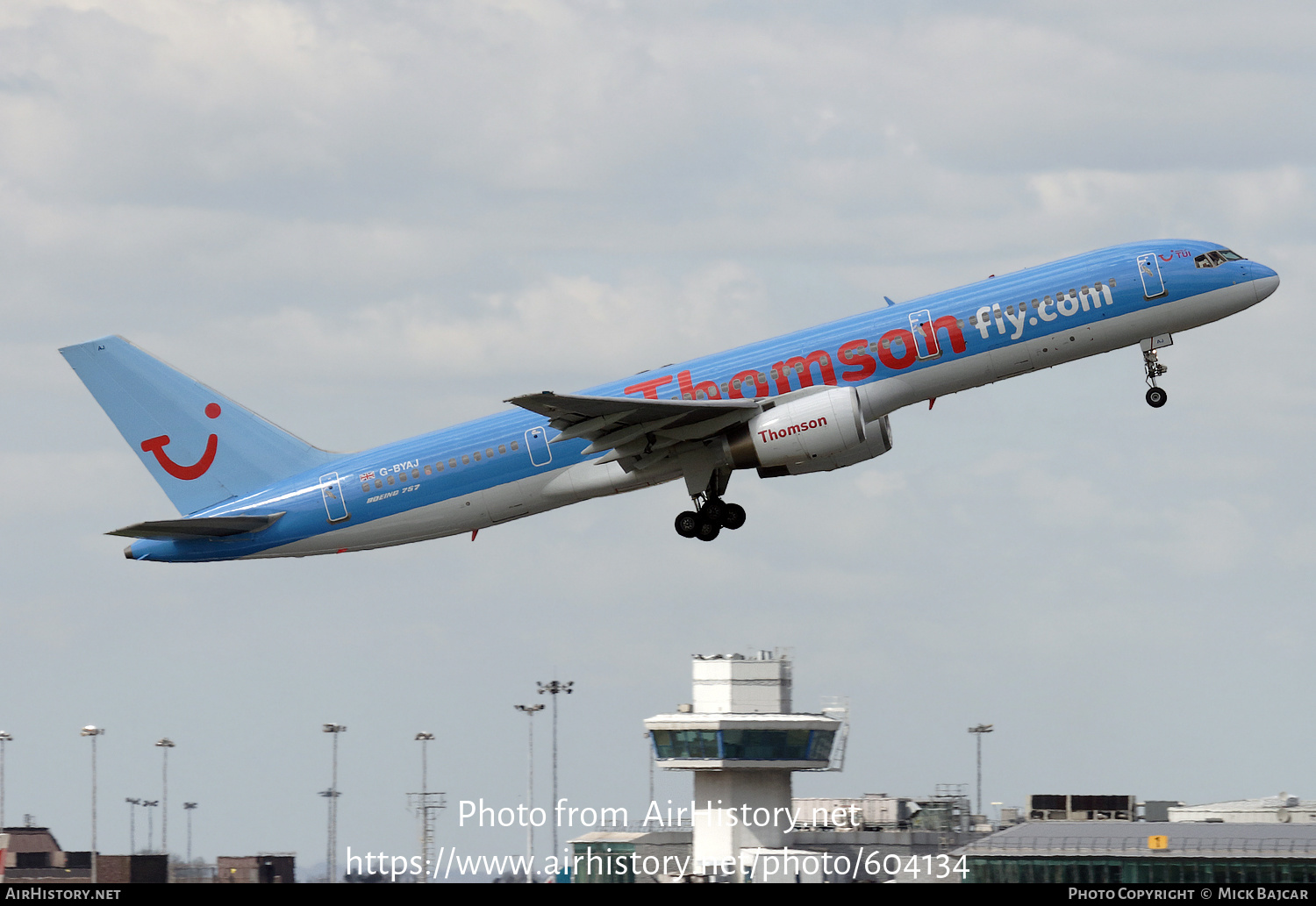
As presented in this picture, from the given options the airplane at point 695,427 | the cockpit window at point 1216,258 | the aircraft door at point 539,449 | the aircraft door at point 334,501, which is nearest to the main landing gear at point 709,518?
the airplane at point 695,427

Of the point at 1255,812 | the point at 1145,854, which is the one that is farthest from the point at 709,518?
the point at 1255,812

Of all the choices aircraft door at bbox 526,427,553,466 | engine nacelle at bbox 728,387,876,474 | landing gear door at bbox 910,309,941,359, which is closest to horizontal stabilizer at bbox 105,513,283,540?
aircraft door at bbox 526,427,553,466

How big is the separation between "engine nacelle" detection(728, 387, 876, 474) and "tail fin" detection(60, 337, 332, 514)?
51.5 feet

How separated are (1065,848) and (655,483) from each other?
A: 884 inches

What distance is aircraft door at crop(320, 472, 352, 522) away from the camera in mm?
53812

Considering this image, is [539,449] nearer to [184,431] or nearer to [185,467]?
[185,467]

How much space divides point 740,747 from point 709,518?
69.5 feet

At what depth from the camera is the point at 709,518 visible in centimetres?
5281

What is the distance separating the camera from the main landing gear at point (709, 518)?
52625 millimetres

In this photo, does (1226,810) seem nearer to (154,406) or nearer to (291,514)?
(291,514)

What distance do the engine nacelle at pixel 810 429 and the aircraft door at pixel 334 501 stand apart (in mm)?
13729

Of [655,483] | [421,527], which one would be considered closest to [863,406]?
[655,483]

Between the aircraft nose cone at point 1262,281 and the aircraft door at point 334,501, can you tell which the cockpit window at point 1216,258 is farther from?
the aircraft door at point 334,501

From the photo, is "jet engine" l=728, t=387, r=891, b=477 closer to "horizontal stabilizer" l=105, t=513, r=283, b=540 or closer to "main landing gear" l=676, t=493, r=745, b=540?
"main landing gear" l=676, t=493, r=745, b=540
